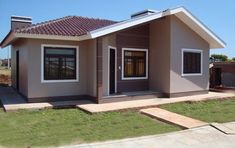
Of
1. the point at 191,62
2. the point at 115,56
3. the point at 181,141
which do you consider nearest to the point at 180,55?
the point at 191,62

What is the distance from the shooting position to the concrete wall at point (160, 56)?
14.6 metres

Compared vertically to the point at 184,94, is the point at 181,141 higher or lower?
lower

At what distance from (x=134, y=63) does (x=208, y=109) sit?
476 centimetres

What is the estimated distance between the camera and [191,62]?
51.8 feet

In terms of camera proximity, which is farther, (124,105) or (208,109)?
(208,109)

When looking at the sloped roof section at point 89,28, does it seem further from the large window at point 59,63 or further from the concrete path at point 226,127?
the concrete path at point 226,127

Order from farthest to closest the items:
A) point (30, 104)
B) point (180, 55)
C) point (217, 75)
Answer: point (217, 75) < point (180, 55) < point (30, 104)

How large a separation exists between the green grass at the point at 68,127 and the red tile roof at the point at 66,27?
11.6 ft

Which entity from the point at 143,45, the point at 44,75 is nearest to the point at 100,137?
the point at 44,75

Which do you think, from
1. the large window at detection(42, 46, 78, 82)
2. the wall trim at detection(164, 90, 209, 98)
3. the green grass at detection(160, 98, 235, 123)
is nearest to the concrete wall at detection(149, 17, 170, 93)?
the wall trim at detection(164, 90, 209, 98)

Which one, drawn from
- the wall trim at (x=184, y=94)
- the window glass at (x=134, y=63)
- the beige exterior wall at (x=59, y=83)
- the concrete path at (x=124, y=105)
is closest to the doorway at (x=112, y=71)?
the window glass at (x=134, y=63)

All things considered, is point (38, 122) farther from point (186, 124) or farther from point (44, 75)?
point (186, 124)

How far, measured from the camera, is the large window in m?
13.0

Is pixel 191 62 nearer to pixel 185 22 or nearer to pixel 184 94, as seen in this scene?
pixel 184 94
